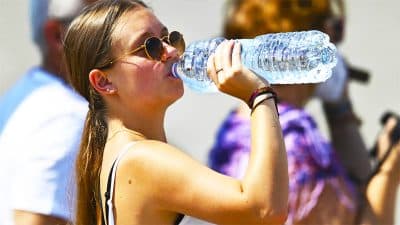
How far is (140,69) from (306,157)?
1.49m

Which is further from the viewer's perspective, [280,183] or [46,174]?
[46,174]

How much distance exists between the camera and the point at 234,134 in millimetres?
3684

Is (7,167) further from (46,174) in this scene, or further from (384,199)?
(384,199)

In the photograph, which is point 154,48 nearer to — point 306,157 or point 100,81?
point 100,81

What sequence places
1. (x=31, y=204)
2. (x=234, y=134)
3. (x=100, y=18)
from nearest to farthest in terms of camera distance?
(x=100, y=18)
(x=31, y=204)
(x=234, y=134)

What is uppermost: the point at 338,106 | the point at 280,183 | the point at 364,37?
the point at 280,183

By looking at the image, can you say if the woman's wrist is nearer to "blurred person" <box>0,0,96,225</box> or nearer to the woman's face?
the woman's face

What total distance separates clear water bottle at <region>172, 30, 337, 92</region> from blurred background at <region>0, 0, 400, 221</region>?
270 cm

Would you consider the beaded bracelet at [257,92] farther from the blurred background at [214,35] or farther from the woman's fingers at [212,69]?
the blurred background at [214,35]

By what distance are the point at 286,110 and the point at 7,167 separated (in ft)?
3.13

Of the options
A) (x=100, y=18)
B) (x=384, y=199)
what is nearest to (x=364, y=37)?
(x=384, y=199)

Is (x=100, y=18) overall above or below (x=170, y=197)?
above

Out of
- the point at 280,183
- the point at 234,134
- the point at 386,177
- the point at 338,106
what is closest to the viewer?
Answer: the point at 280,183

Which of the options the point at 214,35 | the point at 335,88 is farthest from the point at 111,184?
the point at 214,35
